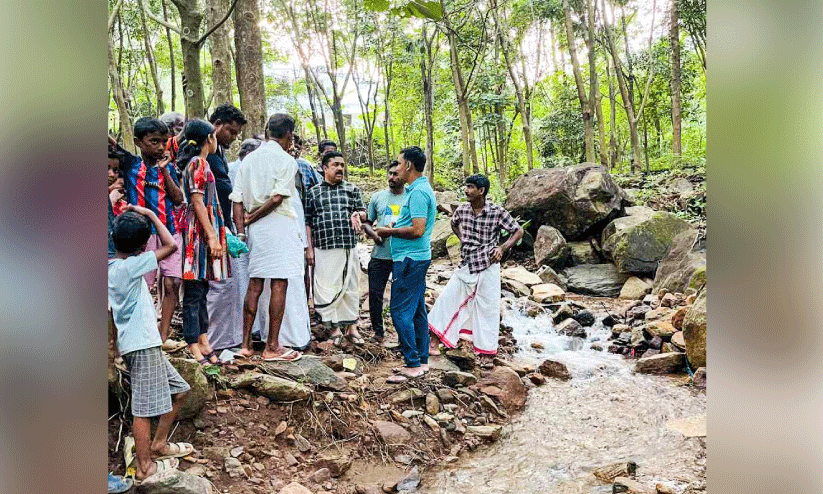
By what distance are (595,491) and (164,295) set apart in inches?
112

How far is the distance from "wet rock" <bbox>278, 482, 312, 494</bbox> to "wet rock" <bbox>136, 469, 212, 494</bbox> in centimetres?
42

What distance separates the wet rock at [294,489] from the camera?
118 inches

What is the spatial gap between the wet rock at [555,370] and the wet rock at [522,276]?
9.60 ft

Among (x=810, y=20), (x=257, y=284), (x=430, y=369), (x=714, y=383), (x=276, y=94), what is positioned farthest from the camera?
(x=276, y=94)

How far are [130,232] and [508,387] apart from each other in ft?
11.1

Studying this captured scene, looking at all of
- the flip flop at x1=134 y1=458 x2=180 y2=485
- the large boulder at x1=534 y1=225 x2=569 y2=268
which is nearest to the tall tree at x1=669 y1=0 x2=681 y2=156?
the large boulder at x1=534 y1=225 x2=569 y2=268

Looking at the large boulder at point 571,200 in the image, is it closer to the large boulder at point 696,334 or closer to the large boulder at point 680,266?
the large boulder at point 680,266

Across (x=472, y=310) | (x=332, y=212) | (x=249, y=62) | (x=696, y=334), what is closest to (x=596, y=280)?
(x=696, y=334)

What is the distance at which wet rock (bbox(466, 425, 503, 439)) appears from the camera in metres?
4.21

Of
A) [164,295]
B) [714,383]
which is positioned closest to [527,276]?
[164,295]

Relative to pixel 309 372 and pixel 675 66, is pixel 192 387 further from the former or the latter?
pixel 675 66

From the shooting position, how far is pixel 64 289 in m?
1.08

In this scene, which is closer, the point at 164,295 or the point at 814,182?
the point at 814,182

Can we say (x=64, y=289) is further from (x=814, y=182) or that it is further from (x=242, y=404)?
(x=242, y=404)
